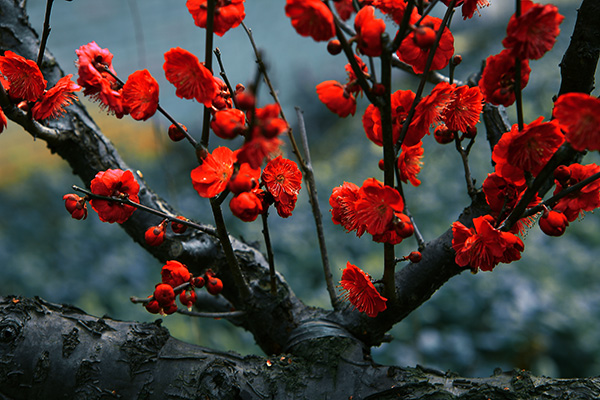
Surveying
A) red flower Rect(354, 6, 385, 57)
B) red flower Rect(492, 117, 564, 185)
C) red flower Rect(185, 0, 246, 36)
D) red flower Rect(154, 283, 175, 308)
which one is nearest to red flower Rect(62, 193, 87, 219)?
red flower Rect(154, 283, 175, 308)

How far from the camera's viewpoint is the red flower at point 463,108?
559 mm

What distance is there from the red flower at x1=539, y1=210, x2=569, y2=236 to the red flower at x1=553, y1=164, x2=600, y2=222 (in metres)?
0.03

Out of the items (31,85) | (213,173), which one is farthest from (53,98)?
(213,173)

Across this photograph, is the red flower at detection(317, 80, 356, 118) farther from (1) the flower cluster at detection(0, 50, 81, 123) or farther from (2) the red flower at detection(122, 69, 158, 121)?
(1) the flower cluster at detection(0, 50, 81, 123)

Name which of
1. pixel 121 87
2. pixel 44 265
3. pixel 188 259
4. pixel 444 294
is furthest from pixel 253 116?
pixel 44 265

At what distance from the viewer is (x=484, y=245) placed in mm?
540

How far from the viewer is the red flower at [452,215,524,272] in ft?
1.71

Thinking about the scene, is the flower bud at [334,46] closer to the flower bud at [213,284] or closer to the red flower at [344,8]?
the red flower at [344,8]

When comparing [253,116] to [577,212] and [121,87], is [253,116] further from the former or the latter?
[577,212]

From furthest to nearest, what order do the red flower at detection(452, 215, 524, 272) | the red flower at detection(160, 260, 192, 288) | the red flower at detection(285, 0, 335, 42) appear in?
the red flower at detection(160, 260, 192, 288)
the red flower at detection(452, 215, 524, 272)
the red flower at detection(285, 0, 335, 42)

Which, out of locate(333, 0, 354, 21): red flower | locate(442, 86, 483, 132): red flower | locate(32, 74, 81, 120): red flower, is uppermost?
locate(333, 0, 354, 21): red flower

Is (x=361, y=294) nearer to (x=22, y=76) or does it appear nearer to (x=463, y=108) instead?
(x=463, y=108)

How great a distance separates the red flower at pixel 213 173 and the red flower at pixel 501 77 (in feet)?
0.87

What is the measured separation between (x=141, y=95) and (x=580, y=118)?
39 cm
